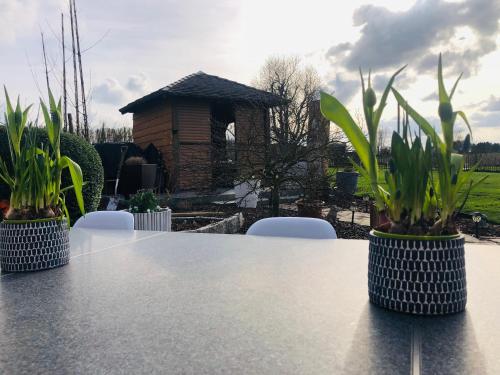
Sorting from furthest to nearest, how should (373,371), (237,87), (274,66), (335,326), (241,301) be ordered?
1. (274,66)
2. (237,87)
3. (241,301)
4. (335,326)
5. (373,371)

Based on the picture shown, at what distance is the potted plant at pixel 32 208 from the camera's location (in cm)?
123

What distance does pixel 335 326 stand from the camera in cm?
75

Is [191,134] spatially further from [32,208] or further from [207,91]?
[32,208]

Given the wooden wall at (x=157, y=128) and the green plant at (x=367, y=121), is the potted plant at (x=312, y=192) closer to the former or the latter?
the wooden wall at (x=157, y=128)

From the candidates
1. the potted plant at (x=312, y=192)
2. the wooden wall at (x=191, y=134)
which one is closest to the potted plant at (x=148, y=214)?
the potted plant at (x=312, y=192)

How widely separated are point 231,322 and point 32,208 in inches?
31.8

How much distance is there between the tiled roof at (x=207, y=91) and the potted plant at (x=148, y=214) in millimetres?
5259

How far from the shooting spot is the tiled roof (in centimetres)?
1041

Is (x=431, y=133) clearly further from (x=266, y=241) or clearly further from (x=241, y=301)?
(x=266, y=241)

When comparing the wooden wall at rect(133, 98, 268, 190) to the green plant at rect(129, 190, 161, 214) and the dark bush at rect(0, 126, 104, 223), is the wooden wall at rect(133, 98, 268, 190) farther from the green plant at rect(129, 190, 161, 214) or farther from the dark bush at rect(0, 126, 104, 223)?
the green plant at rect(129, 190, 161, 214)

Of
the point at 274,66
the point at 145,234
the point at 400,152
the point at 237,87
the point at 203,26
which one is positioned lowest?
the point at 145,234

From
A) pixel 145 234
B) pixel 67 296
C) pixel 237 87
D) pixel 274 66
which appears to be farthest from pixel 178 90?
pixel 274 66

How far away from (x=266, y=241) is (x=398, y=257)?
91 cm

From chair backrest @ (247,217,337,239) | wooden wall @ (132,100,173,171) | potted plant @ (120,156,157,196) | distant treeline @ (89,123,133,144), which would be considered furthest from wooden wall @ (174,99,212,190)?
chair backrest @ (247,217,337,239)
